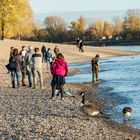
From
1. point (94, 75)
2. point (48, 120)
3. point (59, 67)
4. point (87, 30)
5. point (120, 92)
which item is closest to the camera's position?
point (48, 120)

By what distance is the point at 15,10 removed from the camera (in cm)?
Answer: 8094

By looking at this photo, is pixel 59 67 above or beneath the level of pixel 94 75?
above

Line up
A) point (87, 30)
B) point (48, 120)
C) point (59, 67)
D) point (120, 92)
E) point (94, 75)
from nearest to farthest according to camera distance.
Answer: point (48, 120)
point (59, 67)
point (120, 92)
point (94, 75)
point (87, 30)

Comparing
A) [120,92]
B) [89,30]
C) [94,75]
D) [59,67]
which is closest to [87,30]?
[89,30]

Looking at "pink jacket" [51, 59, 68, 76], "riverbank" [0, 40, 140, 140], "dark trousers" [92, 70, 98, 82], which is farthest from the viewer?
"dark trousers" [92, 70, 98, 82]

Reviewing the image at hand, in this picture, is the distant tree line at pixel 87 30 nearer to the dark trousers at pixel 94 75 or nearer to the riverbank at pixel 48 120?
the dark trousers at pixel 94 75

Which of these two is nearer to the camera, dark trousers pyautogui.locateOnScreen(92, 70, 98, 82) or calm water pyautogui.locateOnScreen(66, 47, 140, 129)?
calm water pyautogui.locateOnScreen(66, 47, 140, 129)

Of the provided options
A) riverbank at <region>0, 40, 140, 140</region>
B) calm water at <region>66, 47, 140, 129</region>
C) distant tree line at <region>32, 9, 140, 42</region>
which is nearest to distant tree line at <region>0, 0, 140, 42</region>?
distant tree line at <region>32, 9, 140, 42</region>

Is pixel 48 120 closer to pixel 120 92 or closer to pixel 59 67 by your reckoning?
pixel 59 67

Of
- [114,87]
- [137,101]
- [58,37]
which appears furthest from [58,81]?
[58,37]

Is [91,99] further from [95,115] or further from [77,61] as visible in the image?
[77,61]

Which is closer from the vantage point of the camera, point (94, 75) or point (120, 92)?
point (120, 92)

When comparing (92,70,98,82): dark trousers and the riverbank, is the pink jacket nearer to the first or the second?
the riverbank

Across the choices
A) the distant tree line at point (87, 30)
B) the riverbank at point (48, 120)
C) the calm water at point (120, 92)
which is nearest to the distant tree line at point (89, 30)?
the distant tree line at point (87, 30)
